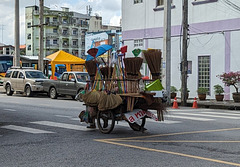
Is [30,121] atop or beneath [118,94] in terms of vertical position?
beneath

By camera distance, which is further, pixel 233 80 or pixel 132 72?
pixel 233 80

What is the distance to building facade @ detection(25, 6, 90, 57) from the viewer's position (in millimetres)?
93562

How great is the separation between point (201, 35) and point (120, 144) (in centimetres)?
1712

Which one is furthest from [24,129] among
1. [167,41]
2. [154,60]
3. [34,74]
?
[34,74]

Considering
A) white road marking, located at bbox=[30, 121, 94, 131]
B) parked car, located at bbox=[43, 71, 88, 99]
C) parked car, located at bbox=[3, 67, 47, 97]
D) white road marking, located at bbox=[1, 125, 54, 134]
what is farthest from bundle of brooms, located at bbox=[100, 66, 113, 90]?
parked car, located at bbox=[3, 67, 47, 97]

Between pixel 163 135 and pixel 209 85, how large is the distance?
15.0 meters

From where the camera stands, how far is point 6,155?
24.7ft

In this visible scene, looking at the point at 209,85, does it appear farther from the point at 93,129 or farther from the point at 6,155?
the point at 6,155

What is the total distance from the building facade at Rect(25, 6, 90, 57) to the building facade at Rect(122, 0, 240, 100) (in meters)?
67.2

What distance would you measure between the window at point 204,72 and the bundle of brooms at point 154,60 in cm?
1521

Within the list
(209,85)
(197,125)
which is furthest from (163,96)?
(209,85)

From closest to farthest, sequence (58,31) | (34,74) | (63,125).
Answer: (63,125), (34,74), (58,31)

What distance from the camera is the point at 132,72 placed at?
31.4 feet

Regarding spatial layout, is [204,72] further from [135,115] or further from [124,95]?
[124,95]
